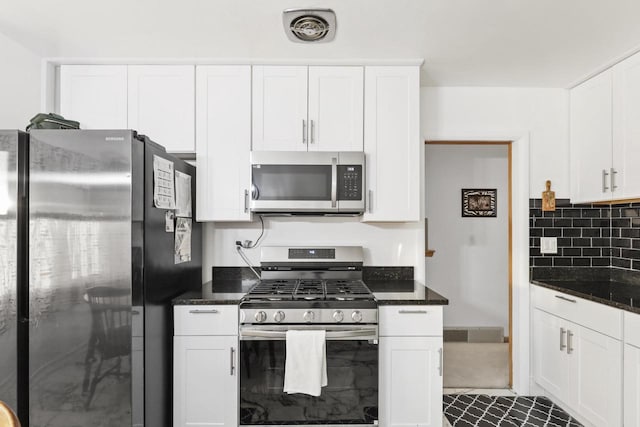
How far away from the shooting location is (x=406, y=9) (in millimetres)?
1912

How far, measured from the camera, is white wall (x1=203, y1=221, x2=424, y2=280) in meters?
2.86

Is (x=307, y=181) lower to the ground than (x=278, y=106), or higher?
lower

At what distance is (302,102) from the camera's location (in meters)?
2.55

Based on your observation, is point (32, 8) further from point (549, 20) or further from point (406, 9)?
point (549, 20)

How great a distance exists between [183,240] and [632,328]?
245 cm

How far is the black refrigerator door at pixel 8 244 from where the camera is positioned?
172 cm

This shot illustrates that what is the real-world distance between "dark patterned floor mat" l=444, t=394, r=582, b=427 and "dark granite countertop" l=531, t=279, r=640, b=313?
0.84 metres

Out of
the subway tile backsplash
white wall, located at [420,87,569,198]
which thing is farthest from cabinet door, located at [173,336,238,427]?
the subway tile backsplash

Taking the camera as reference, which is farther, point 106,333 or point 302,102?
point 302,102

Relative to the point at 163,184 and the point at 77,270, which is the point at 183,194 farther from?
the point at 77,270

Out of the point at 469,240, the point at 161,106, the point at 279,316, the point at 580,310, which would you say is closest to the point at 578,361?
the point at 580,310

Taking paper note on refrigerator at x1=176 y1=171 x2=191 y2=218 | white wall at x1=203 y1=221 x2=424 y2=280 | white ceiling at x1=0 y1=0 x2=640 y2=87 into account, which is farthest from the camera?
white wall at x1=203 y1=221 x2=424 y2=280

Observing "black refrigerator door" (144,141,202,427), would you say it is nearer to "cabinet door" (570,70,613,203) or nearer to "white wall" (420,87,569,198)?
"white wall" (420,87,569,198)

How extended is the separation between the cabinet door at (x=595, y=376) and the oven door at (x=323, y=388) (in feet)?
4.05
